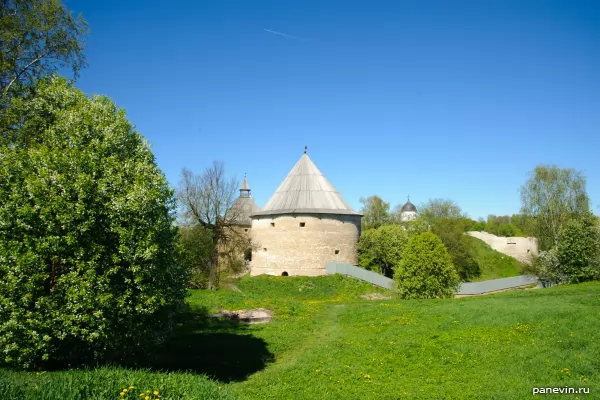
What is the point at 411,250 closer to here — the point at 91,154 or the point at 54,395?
the point at 91,154

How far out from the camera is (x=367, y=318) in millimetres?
15219

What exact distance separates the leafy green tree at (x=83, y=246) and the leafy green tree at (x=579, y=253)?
80.5ft

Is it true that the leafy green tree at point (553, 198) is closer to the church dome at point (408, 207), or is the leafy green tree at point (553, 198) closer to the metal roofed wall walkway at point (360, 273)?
the metal roofed wall walkway at point (360, 273)

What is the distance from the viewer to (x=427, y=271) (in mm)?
21266

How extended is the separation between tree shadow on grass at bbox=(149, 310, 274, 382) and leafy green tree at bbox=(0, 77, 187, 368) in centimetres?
181

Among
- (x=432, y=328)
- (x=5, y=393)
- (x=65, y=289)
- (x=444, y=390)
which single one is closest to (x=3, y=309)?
(x=65, y=289)

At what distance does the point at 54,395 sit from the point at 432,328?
9979mm

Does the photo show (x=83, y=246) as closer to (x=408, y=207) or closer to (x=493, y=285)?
(x=493, y=285)

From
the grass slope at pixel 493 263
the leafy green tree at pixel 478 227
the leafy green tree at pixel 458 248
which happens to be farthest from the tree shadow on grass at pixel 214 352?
the leafy green tree at pixel 478 227

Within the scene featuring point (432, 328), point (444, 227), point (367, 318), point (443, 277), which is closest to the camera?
point (432, 328)

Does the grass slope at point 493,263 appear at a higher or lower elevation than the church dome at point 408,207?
lower

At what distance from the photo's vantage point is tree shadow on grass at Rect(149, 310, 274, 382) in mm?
10586

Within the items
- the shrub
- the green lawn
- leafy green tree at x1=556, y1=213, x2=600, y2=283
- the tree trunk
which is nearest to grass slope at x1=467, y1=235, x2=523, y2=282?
the shrub

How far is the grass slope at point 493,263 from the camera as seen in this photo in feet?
140
